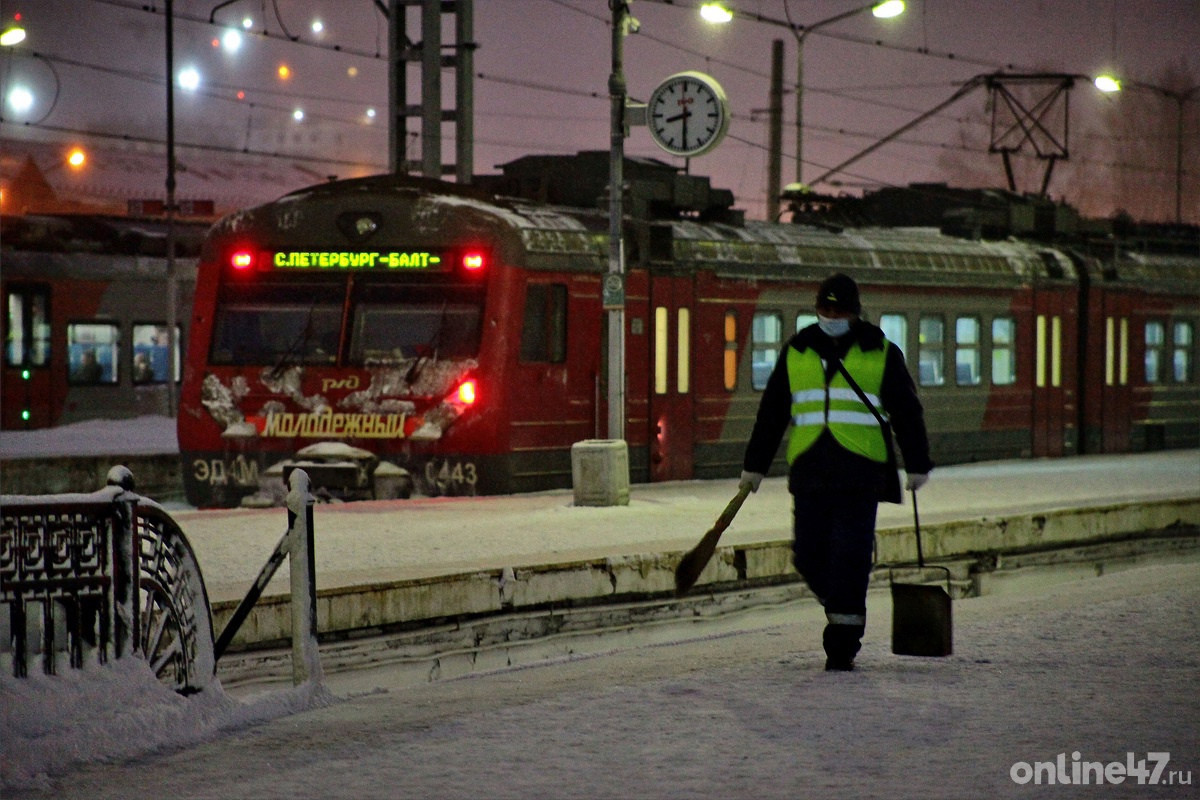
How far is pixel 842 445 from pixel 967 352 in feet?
55.5

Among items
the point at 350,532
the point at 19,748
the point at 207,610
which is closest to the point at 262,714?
the point at 207,610

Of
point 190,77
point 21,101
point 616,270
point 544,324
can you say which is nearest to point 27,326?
point 544,324

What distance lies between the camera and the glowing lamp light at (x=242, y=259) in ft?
57.3

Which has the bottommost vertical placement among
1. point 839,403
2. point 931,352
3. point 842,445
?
point 842,445

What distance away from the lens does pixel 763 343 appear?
21188 millimetres

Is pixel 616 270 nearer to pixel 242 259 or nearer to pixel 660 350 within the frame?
pixel 660 350

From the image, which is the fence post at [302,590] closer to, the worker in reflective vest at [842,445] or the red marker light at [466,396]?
the worker in reflective vest at [842,445]

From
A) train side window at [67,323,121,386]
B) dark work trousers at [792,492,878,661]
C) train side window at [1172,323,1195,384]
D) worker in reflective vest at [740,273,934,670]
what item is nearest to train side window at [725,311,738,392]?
train side window at [1172,323,1195,384]

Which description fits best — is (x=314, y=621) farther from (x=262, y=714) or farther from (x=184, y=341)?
(x=184, y=341)

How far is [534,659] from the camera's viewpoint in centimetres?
1139

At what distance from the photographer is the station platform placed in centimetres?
1080

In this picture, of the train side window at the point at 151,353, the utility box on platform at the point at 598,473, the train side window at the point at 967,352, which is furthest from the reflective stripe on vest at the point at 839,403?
the train side window at the point at 151,353

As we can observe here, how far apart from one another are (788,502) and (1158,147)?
60236mm

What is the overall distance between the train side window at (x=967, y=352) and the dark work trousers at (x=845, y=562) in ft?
54.3
